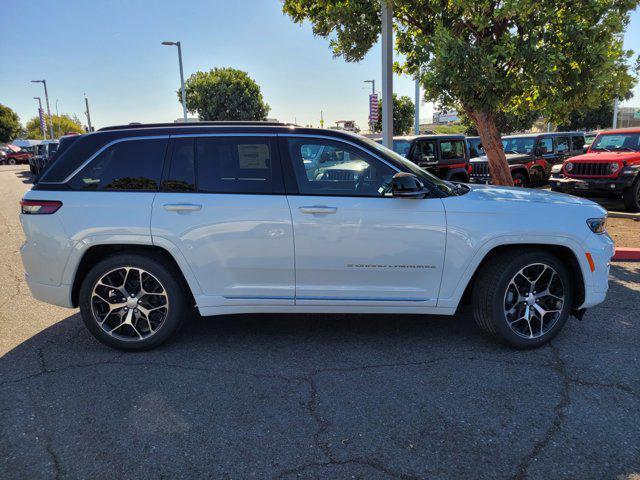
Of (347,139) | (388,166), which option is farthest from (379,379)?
(347,139)

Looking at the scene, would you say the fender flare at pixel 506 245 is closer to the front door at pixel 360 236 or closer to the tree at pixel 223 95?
the front door at pixel 360 236

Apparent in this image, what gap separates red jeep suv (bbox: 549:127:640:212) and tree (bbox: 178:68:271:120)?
112 ft

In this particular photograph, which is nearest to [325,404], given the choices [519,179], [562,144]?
[519,179]

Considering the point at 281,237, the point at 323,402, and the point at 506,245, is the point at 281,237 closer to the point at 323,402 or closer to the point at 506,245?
the point at 323,402

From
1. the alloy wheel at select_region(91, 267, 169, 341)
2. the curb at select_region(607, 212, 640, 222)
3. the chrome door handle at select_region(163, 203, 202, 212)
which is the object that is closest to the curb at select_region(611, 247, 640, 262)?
the curb at select_region(607, 212, 640, 222)

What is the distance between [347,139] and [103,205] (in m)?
2.02

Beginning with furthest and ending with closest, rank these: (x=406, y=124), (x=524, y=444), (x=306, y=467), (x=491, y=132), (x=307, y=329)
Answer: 1. (x=406, y=124)
2. (x=491, y=132)
3. (x=307, y=329)
4. (x=524, y=444)
5. (x=306, y=467)

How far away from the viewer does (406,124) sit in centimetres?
4272

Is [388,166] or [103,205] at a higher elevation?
[388,166]

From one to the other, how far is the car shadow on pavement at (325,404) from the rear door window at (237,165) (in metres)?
1.36

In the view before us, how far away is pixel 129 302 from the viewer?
3.84 meters

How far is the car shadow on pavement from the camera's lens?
254cm

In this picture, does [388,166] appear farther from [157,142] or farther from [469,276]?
[157,142]

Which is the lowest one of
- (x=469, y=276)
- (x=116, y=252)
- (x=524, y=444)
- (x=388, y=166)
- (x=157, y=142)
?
(x=524, y=444)
